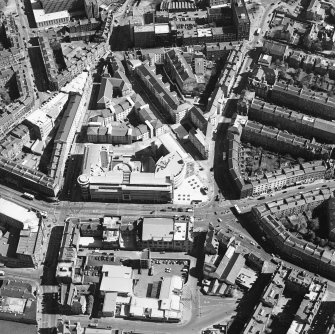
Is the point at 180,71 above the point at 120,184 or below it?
above

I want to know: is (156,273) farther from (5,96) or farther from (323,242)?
(5,96)

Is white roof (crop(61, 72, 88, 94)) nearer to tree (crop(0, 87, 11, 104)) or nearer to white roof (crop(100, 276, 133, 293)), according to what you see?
tree (crop(0, 87, 11, 104))

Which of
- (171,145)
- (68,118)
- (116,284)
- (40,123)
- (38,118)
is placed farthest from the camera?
(38,118)

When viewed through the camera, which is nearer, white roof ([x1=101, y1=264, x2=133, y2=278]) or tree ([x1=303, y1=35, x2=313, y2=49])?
white roof ([x1=101, y1=264, x2=133, y2=278])

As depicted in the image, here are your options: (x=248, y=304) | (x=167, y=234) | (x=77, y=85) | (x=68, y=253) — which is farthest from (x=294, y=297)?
(x=77, y=85)

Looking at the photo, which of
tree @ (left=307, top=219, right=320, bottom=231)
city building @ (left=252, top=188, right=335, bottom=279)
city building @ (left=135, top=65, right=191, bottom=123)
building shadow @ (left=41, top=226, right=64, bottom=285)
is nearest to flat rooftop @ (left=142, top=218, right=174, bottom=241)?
city building @ (left=252, top=188, right=335, bottom=279)

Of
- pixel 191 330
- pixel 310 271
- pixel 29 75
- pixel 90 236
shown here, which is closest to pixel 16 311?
pixel 90 236

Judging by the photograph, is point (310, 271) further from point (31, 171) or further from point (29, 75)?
point (29, 75)
